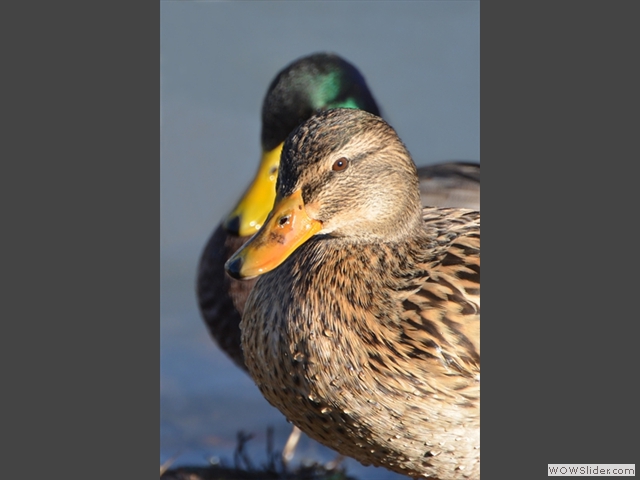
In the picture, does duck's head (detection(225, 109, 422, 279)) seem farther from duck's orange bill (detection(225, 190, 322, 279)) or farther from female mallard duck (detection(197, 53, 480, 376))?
female mallard duck (detection(197, 53, 480, 376))

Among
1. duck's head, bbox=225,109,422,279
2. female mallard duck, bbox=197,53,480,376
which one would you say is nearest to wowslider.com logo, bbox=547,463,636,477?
duck's head, bbox=225,109,422,279

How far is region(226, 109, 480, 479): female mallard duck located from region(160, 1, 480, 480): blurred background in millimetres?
443

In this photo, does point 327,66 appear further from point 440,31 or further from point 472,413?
point 472,413

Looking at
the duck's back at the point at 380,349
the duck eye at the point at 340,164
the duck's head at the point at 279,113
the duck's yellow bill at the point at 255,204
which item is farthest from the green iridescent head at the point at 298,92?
the duck eye at the point at 340,164

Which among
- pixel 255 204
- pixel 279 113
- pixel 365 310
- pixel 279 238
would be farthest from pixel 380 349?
pixel 279 113

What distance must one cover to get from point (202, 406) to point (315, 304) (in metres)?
2.07

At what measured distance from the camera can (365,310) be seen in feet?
9.10

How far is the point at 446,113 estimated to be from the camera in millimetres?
3396

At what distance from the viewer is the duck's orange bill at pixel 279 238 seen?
264 centimetres

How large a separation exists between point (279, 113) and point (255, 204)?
455 millimetres

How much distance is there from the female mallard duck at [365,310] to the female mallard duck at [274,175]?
1.21 m

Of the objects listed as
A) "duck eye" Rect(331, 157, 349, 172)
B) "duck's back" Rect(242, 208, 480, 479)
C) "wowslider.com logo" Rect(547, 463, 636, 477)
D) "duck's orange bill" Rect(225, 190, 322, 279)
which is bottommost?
"wowslider.com logo" Rect(547, 463, 636, 477)

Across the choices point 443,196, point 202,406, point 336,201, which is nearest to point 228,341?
point 202,406

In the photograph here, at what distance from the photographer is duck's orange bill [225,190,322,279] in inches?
104
